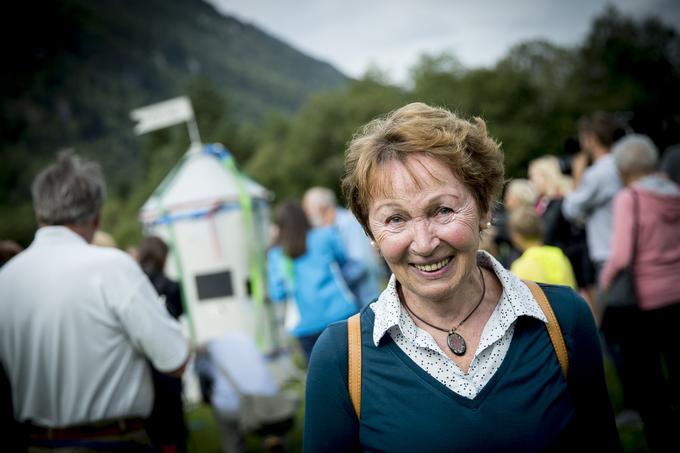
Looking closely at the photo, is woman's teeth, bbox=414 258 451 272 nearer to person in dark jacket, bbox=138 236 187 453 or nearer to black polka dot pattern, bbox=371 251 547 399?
black polka dot pattern, bbox=371 251 547 399

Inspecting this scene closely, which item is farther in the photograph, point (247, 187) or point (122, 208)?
point (122, 208)

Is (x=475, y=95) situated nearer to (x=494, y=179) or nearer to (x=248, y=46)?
(x=494, y=179)

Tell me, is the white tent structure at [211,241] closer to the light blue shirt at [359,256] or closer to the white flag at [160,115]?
the white flag at [160,115]

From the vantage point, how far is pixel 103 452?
7.79ft

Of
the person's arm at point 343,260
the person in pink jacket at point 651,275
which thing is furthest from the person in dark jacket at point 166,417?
the person in pink jacket at point 651,275

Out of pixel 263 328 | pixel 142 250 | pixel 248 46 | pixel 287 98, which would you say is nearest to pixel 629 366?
pixel 142 250

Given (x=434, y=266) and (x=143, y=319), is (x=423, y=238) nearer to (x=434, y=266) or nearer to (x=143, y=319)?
(x=434, y=266)

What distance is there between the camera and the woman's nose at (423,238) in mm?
1616

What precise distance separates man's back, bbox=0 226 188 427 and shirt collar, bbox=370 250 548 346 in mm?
1243

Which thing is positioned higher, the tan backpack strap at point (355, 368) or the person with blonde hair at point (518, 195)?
the person with blonde hair at point (518, 195)

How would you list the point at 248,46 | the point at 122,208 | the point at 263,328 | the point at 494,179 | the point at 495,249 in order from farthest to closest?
the point at 248,46, the point at 122,208, the point at 263,328, the point at 495,249, the point at 494,179

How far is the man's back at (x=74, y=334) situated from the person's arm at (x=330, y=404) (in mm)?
1124

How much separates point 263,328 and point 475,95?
109ft

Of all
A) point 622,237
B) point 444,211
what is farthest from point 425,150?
point 622,237
